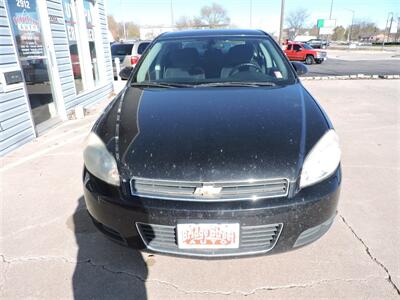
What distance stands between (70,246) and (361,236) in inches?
90.2

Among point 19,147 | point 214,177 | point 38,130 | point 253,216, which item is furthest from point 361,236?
point 38,130

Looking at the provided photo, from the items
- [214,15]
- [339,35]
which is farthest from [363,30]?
[214,15]

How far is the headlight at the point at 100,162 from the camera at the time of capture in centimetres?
188

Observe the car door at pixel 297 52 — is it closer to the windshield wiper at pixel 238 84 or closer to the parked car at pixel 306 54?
the parked car at pixel 306 54

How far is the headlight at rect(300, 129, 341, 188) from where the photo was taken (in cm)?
182

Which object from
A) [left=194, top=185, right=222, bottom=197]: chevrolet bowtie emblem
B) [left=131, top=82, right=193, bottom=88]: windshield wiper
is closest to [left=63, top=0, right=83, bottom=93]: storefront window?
[left=131, top=82, right=193, bottom=88]: windshield wiper

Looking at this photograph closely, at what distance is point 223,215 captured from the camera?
5.63ft

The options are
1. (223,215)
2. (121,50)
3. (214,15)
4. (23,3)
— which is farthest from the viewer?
(214,15)

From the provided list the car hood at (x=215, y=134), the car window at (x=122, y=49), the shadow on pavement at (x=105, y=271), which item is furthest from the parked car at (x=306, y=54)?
the shadow on pavement at (x=105, y=271)

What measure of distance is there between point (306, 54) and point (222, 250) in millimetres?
22612

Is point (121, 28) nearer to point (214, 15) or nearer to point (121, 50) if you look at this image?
point (214, 15)

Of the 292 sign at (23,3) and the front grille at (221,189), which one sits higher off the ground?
the 292 sign at (23,3)

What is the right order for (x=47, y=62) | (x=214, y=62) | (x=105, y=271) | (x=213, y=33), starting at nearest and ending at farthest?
(x=105, y=271)
(x=214, y=62)
(x=213, y=33)
(x=47, y=62)

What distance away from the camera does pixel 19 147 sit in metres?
4.65
